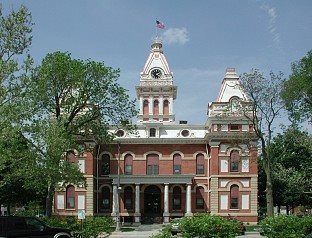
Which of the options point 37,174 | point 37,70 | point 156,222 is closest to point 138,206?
point 156,222

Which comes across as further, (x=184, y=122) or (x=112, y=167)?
(x=184, y=122)

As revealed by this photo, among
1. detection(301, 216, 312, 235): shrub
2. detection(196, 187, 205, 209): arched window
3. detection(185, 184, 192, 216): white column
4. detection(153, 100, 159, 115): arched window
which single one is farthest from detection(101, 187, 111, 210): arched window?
detection(301, 216, 312, 235): shrub

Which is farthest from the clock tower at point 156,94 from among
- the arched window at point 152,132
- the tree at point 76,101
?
the tree at point 76,101

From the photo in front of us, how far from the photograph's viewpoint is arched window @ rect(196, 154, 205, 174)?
55594 mm

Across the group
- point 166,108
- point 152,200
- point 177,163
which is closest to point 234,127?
point 177,163

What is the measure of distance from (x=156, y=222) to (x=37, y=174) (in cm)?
2875

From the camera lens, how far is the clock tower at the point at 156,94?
66438 mm

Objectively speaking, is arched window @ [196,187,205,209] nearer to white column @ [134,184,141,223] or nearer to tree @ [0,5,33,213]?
white column @ [134,184,141,223]

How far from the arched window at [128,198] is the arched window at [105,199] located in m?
1.85

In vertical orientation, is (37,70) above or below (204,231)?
above

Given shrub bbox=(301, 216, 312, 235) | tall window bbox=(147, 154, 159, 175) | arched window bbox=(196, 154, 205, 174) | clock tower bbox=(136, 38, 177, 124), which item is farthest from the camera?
clock tower bbox=(136, 38, 177, 124)

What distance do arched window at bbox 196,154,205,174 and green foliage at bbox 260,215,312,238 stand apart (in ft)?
112

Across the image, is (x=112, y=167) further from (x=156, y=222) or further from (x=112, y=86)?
(x=112, y=86)

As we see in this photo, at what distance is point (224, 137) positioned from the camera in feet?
174
